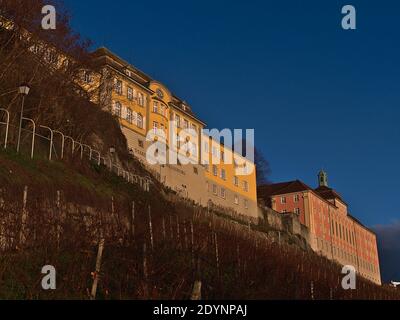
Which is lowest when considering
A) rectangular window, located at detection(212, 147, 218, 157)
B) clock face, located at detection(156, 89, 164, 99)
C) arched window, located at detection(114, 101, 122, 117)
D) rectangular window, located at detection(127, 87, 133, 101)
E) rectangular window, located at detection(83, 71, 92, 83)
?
rectangular window, located at detection(83, 71, 92, 83)

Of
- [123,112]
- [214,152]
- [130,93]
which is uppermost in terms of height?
[130,93]

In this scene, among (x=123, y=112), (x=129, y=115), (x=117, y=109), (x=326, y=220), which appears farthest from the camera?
(x=326, y=220)

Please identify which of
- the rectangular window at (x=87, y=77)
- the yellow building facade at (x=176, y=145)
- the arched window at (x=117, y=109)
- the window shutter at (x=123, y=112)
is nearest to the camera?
the rectangular window at (x=87, y=77)

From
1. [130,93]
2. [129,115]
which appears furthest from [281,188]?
[129,115]

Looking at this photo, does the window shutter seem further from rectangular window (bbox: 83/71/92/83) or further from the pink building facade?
the pink building facade

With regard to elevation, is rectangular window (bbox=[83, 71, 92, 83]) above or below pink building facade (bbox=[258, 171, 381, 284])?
below

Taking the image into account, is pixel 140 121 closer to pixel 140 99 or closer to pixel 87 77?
pixel 140 99

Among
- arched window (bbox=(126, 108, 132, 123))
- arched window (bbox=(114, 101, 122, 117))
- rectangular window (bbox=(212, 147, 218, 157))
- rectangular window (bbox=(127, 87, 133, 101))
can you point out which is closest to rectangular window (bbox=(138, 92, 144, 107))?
rectangular window (bbox=(127, 87, 133, 101))

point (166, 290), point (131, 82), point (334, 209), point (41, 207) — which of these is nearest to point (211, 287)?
point (166, 290)

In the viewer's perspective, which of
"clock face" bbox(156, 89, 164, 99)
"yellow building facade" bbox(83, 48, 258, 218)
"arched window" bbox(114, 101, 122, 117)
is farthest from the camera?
"clock face" bbox(156, 89, 164, 99)

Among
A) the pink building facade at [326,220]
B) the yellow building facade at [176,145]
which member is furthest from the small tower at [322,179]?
the yellow building facade at [176,145]

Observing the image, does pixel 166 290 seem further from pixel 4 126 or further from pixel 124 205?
pixel 4 126

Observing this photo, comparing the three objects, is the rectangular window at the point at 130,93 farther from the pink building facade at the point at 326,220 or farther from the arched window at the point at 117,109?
the pink building facade at the point at 326,220
